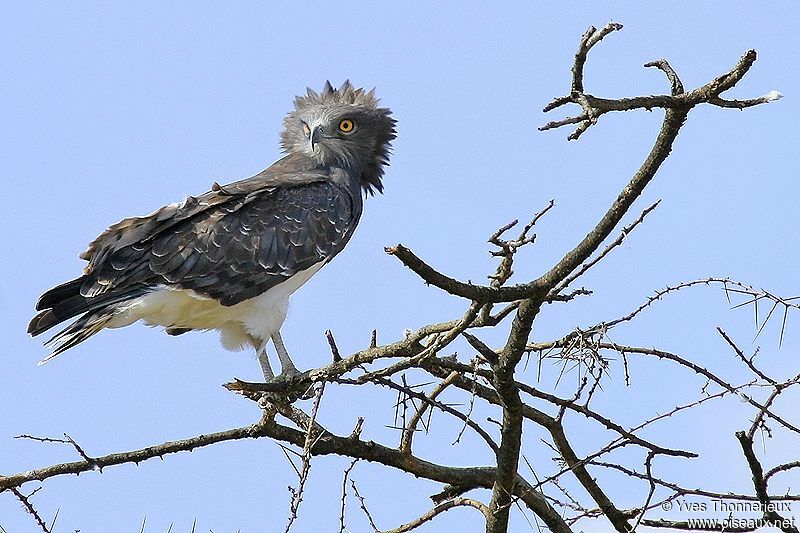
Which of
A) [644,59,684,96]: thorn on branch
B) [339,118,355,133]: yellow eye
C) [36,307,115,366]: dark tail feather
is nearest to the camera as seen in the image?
[644,59,684,96]: thorn on branch

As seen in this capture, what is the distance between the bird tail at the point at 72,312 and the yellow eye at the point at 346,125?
2765 millimetres

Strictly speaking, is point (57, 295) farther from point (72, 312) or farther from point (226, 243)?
point (226, 243)

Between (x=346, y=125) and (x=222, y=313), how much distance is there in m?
2.38

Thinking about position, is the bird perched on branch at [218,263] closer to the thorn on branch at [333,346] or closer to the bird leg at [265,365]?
the bird leg at [265,365]

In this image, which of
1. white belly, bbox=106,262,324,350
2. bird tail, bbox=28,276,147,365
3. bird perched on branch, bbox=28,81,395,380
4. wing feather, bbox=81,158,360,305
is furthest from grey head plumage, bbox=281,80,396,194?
bird tail, bbox=28,276,147,365

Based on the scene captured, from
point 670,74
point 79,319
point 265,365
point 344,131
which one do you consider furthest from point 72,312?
point 670,74

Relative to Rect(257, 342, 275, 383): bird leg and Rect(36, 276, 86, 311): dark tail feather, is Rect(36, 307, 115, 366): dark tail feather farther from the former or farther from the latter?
Rect(257, 342, 275, 383): bird leg

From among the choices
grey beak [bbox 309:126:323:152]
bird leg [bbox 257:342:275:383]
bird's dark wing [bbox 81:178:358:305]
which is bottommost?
bird leg [bbox 257:342:275:383]

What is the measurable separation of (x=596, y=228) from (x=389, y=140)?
553 cm

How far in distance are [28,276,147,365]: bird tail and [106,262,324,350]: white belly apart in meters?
0.12

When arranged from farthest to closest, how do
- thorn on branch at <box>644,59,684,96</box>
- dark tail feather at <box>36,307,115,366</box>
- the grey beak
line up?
1. the grey beak
2. dark tail feather at <box>36,307,115,366</box>
3. thorn on branch at <box>644,59,684,96</box>

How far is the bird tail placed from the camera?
7.47 metres

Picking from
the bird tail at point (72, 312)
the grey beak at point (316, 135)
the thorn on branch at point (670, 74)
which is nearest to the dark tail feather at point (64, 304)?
the bird tail at point (72, 312)

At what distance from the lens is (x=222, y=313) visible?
812cm
